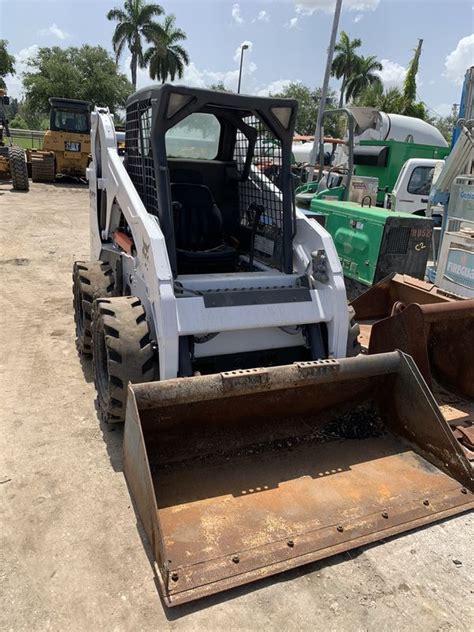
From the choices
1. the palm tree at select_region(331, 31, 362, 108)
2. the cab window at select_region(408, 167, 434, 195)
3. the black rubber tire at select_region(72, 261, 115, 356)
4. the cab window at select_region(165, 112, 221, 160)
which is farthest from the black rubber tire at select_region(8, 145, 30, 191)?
the palm tree at select_region(331, 31, 362, 108)

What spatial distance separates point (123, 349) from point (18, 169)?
47.4 ft

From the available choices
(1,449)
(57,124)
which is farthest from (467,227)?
(57,124)

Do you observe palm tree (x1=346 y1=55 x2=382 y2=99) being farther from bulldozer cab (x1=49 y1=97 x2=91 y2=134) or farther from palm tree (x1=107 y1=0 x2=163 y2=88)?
bulldozer cab (x1=49 y1=97 x2=91 y2=134)

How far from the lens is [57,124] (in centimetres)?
1769

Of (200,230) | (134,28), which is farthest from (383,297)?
(134,28)

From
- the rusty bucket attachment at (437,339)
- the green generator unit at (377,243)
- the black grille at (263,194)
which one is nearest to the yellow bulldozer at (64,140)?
the green generator unit at (377,243)

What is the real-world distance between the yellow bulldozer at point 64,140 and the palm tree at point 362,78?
32526 millimetres

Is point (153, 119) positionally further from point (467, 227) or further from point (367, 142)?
point (367, 142)

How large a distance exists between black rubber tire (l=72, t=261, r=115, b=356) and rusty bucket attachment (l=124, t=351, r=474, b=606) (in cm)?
181

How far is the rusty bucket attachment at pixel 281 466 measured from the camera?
2.70 meters

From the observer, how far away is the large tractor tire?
17859mm

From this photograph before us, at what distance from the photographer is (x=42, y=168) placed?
59.3ft

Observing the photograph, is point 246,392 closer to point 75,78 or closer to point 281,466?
point 281,466

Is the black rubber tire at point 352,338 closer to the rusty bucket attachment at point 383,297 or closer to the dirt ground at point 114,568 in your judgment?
the rusty bucket attachment at point 383,297
